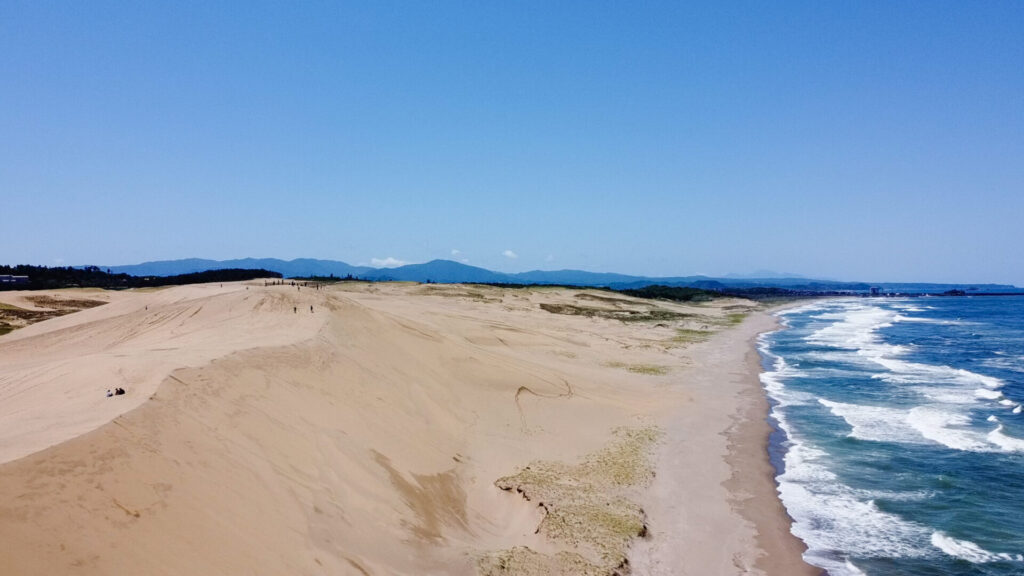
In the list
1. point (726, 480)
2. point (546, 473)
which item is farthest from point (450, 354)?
point (726, 480)

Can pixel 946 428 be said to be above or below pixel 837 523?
above

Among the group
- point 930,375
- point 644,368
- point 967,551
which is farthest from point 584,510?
point 930,375

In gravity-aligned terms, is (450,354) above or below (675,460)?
above

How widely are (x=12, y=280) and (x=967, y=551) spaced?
2782 inches

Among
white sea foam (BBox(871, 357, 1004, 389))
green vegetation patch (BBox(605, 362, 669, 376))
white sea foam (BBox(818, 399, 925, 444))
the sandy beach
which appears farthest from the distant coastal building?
white sea foam (BBox(871, 357, 1004, 389))

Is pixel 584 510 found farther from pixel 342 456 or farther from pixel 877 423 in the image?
pixel 877 423

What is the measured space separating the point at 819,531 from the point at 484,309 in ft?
128

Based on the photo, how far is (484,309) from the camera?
50844 millimetres

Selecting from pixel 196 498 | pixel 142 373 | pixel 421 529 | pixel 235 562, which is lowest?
pixel 421 529

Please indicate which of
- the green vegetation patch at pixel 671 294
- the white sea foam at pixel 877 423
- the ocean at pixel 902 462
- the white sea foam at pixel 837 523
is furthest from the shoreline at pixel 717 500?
the green vegetation patch at pixel 671 294

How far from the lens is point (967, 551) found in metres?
12.1

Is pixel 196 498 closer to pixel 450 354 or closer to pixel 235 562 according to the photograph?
pixel 235 562

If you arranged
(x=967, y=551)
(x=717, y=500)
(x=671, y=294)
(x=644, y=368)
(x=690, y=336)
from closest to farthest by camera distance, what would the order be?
(x=967, y=551) → (x=717, y=500) → (x=644, y=368) → (x=690, y=336) → (x=671, y=294)

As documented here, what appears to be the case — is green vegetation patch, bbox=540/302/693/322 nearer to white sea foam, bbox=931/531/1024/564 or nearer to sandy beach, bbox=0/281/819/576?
sandy beach, bbox=0/281/819/576
